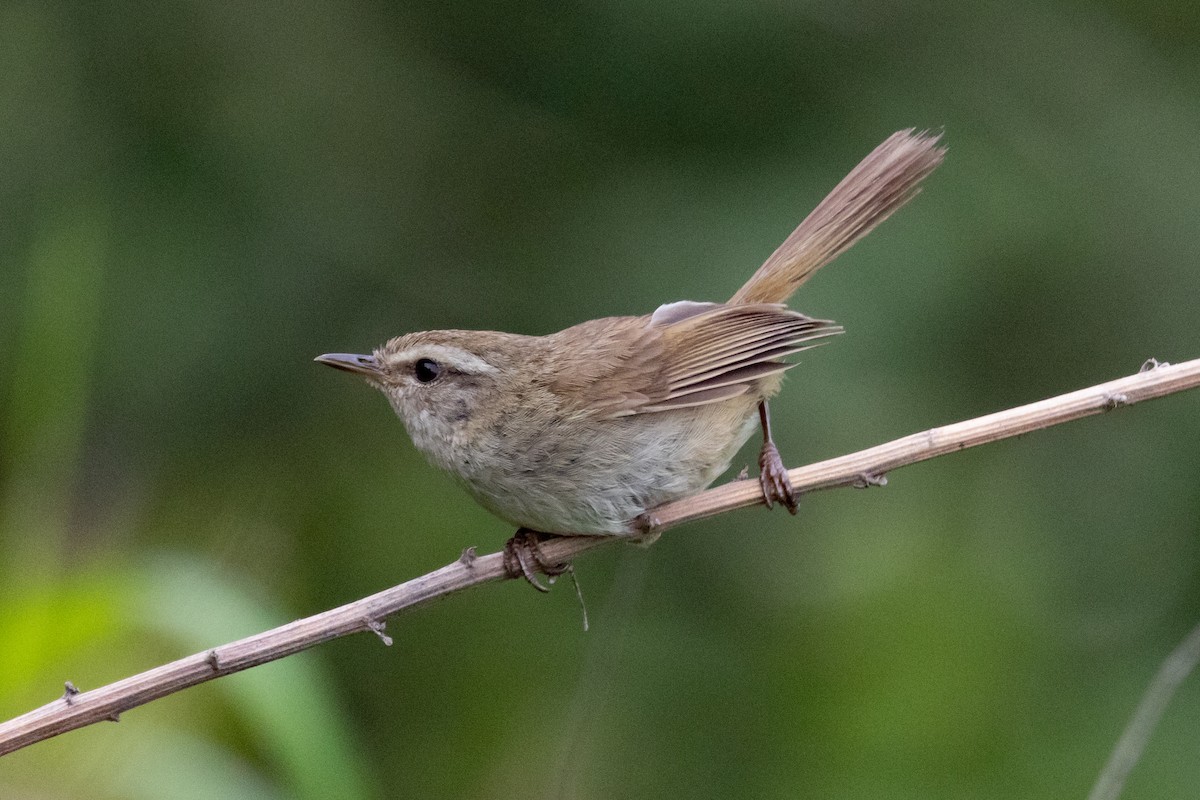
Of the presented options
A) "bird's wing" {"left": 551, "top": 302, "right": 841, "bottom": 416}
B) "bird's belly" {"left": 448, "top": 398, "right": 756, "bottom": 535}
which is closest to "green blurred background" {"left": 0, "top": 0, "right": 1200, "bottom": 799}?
"bird's wing" {"left": 551, "top": 302, "right": 841, "bottom": 416}

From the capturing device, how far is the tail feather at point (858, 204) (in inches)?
148

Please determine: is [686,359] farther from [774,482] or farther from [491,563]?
[491,563]

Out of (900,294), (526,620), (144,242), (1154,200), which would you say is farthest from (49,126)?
(1154,200)

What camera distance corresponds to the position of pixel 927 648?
13.1ft

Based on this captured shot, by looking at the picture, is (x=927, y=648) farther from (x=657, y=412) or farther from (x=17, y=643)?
(x=17, y=643)

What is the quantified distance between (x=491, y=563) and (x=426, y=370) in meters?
0.78

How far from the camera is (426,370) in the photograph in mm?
3666

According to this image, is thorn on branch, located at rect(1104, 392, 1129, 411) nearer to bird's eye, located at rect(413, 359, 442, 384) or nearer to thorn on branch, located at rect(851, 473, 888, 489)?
thorn on branch, located at rect(851, 473, 888, 489)

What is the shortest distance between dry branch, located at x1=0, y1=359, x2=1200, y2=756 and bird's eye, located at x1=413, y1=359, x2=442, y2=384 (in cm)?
65

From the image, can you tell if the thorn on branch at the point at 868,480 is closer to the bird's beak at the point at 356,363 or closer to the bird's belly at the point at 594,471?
the bird's belly at the point at 594,471

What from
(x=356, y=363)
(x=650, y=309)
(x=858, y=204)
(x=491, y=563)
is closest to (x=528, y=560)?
(x=491, y=563)

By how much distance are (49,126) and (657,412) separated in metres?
2.57

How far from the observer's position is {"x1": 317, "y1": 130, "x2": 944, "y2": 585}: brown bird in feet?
10.9

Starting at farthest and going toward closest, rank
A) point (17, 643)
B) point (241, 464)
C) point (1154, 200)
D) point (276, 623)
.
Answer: point (241, 464)
point (1154, 200)
point (276, 623)
point (17, 643)
